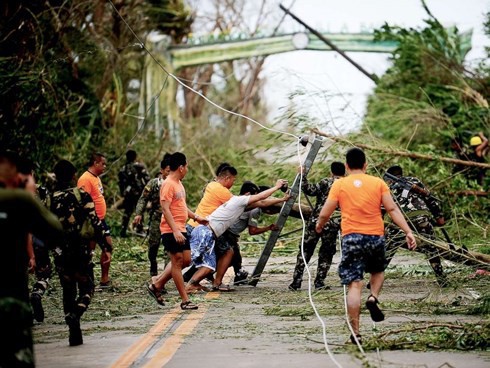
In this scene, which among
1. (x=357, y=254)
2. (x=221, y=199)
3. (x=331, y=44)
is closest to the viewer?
(x=357, y=254)

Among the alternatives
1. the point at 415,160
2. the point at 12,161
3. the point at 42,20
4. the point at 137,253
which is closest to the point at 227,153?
the point at 42,20

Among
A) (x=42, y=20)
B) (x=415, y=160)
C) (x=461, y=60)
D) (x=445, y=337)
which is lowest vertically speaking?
(x=445, y=337)

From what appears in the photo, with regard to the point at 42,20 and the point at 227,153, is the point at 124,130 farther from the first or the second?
the point at 42,20

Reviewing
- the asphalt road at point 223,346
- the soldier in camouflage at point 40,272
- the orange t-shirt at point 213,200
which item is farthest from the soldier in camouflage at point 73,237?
the orange t-shirt at point 213,200

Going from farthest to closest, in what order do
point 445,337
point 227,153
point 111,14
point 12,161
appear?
point 111,14, point 227,153, point 445,337, point 12,161

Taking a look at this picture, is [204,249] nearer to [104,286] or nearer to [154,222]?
[104,286]

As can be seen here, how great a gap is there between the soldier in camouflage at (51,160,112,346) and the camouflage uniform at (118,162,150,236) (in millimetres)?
13787

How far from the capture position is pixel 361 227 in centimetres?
1017

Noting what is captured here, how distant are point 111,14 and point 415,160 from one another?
18295 millimetres

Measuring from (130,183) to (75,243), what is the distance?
1437 cm

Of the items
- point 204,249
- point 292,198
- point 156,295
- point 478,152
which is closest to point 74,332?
point 156,295

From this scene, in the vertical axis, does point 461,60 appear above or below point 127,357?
above

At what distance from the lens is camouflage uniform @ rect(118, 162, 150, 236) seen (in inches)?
989

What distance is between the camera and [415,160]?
17.9 meters
